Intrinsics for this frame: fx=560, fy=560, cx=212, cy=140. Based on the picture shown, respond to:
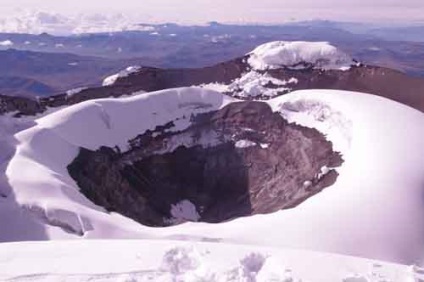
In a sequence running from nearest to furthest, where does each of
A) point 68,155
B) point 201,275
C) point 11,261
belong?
point 201,275 → point 11,261 → point 68,155

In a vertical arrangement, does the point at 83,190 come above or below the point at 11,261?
below

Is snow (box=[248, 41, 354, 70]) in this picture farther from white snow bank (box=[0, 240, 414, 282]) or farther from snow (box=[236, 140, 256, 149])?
white snow bank (box=[0, 240, 414, 282])

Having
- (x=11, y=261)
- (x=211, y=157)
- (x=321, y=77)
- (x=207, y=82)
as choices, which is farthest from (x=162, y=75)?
(x=11, y=261)

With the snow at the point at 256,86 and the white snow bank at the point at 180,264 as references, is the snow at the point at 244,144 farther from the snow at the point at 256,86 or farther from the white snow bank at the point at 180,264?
the white snow bank at the point at 180,264

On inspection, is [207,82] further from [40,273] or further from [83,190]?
[40,273]

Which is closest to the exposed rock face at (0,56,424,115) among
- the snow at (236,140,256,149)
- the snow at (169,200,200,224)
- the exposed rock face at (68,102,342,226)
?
the exposed rock face at (68,102,342,226)

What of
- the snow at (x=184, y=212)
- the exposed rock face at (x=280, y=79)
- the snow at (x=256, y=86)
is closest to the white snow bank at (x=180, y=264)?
the snow at (x=184, y=212)
